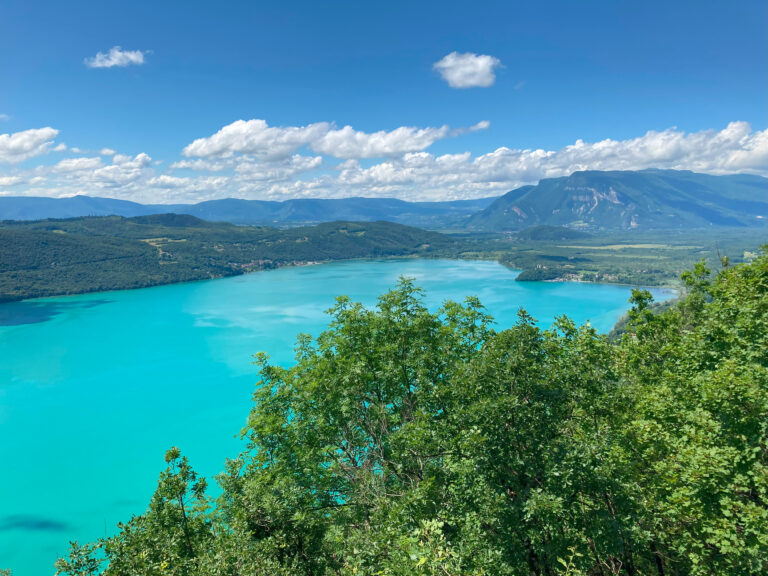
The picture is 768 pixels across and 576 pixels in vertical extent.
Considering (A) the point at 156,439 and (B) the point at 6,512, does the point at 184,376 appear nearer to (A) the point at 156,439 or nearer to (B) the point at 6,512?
(A) the point at 156,439

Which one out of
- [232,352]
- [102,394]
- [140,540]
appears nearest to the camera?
[140,540]

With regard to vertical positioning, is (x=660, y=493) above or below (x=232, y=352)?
above

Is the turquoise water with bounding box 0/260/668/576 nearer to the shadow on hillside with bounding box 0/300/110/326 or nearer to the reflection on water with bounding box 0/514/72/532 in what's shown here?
the reflection on water with bounding box 0/514/72/532

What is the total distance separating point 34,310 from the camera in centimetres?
13500

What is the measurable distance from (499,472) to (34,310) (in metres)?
172

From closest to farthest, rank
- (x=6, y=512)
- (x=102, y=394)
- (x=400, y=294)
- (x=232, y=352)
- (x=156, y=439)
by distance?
1. (x=400, y=294)
2. (x=6, y=512)
3. (x=156, y=439)
4. (x=102, y=394)
5. (x=232, y=352)

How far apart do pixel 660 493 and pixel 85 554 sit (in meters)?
13.7

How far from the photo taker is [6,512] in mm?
41344

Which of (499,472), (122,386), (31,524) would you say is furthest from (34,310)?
(499,472)

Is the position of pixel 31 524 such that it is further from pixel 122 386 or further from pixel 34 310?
pixel 34 310

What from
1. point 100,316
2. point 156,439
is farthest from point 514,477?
point 100,316

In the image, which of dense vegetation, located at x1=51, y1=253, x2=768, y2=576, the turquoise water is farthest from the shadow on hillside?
dense vegetation, located at x1=51, y1=253, x2=768, y2=576

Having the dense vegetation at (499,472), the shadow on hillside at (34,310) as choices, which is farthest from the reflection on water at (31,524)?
the shadow on hillside at (34,310)

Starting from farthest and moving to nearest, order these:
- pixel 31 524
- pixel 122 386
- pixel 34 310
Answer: pixel 34 310 < pixel 122 386 < pixel 31 524
